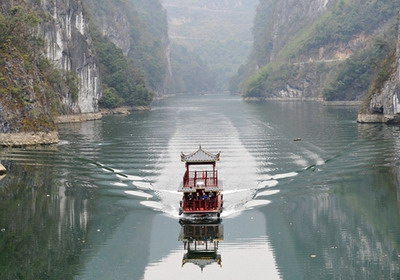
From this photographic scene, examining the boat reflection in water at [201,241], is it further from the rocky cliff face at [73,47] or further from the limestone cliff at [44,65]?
the rocky cliff face at [73,47]

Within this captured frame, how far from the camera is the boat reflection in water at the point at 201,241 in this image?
34153 mm

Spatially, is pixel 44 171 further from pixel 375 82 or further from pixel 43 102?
pixel 375 82

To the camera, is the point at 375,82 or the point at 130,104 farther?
the point at 130,104

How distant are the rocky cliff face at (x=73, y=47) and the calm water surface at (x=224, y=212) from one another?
39530 millimetres

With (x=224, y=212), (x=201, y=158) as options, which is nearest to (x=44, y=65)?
(x=201, y=158)

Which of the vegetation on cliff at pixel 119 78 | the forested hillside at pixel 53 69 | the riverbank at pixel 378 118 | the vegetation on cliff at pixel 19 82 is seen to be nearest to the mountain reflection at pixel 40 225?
the vegetation on cliff at pixel 19 82

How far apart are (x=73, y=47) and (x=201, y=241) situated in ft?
295

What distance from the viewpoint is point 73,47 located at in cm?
12225

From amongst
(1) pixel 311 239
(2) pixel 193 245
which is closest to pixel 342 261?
(1) pixel 311 239

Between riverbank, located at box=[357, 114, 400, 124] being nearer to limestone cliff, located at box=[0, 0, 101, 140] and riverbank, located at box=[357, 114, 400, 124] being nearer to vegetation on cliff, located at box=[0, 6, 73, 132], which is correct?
limestone cliff, located at box=[0, 0, 101, 140]

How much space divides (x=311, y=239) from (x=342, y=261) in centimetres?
401

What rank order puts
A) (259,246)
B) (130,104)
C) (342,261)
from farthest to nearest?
(130,104), (259,246), (342,261)

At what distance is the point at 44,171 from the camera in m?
56.4

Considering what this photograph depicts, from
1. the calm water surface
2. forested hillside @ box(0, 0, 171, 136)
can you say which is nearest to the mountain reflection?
the calm water surface
